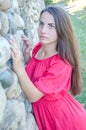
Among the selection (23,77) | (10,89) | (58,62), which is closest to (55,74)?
(58,62)

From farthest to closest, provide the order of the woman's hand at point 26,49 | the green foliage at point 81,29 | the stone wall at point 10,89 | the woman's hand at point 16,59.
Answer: the green foliage at point 81,29
the woman's hand at point 26,49
the woman's hand at point 16,59
the stone wall at point 10,89

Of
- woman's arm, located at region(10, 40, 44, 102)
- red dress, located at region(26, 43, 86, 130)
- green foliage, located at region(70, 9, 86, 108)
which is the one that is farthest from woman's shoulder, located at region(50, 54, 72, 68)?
green foliage, located at region(70, 9, 86, 108)

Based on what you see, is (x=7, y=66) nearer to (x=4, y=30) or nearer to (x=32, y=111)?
(x=4, y=30)

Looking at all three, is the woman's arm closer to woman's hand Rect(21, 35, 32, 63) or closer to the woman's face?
the woman's face

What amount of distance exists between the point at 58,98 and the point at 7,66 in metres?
0.44

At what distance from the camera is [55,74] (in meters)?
1.98

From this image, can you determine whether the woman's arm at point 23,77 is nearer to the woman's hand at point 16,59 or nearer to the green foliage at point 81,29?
the woman's hand at point 16,59

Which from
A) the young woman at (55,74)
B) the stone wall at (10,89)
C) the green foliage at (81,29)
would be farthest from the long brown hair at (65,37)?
the green foliage at (81,29)

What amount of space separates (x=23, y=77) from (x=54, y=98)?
0.91 feet

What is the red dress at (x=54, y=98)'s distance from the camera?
198 cm

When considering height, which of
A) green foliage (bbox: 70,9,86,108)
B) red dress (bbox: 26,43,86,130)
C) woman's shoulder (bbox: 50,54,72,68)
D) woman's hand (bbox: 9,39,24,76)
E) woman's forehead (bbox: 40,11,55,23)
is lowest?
green foliage (bbox: 70,9,86,108)

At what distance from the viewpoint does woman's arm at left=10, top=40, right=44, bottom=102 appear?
72.6 inches

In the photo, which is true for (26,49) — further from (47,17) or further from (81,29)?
(81,29)

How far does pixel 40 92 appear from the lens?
195 centimetres
